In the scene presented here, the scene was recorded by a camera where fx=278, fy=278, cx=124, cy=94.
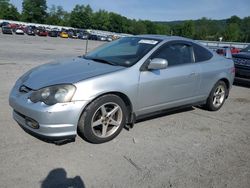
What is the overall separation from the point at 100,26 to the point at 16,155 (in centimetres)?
13291

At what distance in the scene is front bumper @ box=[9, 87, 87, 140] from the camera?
343cm

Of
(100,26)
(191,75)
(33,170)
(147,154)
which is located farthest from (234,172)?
(100,26)

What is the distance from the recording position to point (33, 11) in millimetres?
116812

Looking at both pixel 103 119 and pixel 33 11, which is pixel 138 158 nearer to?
pixel 103 119

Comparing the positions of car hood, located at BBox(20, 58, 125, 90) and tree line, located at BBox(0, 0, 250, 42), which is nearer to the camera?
car hood, located at BBox(20, 58, 125, 90)

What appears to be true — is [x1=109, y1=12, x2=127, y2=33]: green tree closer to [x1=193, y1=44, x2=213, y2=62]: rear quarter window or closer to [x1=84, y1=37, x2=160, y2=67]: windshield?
[x1=193, y1=44, x2=213, y2=62]: rear quarter window

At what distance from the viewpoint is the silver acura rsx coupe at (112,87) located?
352 centimetres

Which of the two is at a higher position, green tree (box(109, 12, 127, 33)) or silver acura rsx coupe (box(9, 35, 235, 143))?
green tree (box(109, 12, 127, 33))

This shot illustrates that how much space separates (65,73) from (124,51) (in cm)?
134

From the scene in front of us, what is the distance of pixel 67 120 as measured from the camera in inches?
138

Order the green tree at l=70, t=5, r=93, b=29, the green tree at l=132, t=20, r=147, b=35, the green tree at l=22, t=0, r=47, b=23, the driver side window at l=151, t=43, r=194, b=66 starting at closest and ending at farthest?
1. the driver side window at l=151, t=43, r=194, b=66
2. the green tree at l=22, t=0, r=47, b=23
3. the green tree at l=70, t=5, r=93, b=29
4. the green tree at l=132, t=20, r=147, b=35

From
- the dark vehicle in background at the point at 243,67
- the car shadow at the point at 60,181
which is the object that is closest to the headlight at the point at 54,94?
the car shadow at the point at 60,181

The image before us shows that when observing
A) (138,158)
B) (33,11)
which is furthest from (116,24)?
(138,158)

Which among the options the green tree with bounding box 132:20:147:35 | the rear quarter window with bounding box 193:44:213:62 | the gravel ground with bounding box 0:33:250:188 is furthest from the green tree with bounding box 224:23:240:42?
the gravel ground with bounding box 0:33:250:188
